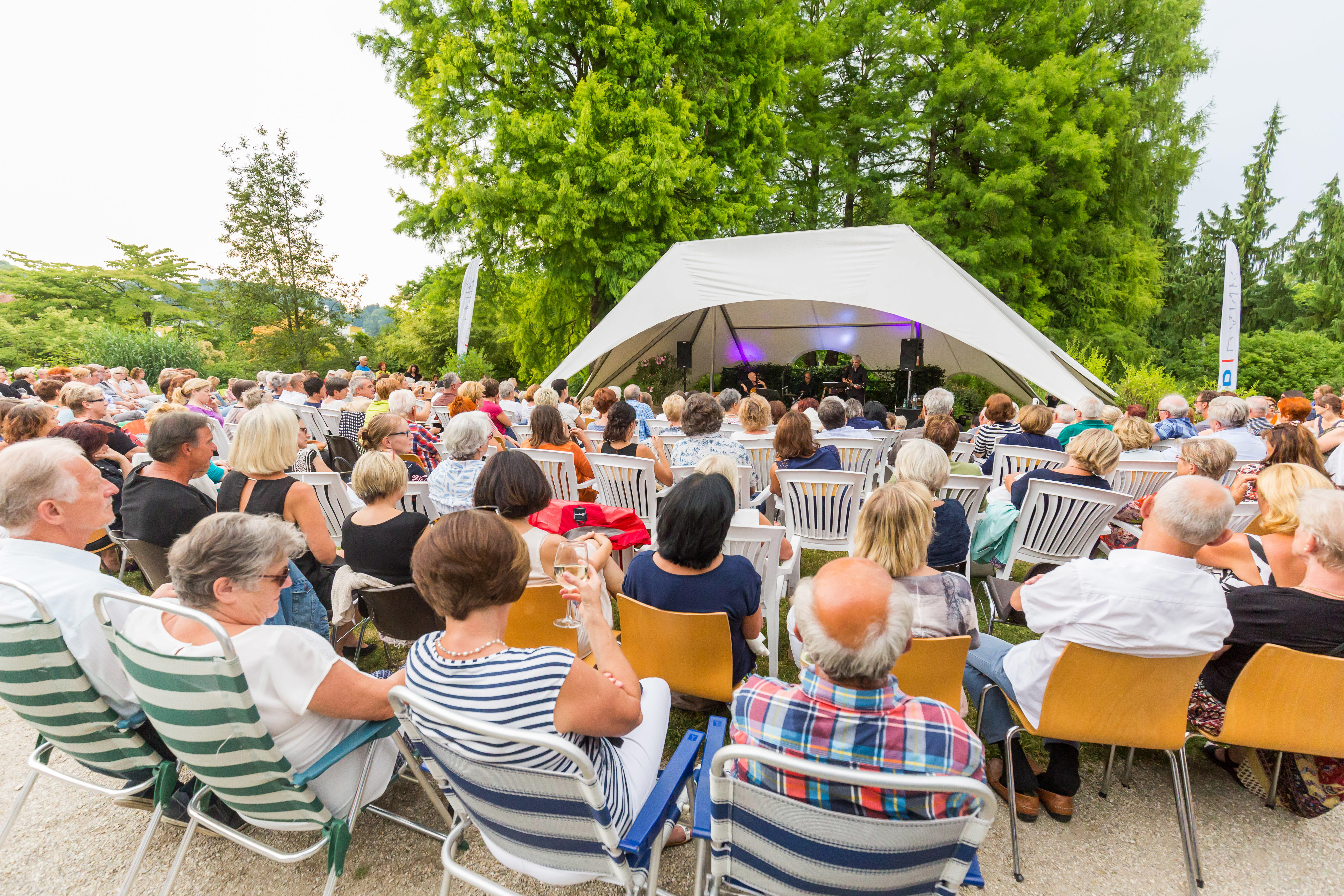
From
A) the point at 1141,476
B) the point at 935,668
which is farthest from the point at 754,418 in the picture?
the point at 935,668

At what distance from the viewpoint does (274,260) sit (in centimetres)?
2281

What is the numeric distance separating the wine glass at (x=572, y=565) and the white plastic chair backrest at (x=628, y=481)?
188cm

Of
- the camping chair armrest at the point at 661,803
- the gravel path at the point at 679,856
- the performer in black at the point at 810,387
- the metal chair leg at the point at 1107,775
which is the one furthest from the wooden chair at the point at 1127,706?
the performer in black at the point at 810,387

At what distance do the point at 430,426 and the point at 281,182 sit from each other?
2219 cm

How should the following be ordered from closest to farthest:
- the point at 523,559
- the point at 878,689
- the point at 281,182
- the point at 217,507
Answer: the point at 878,689 → the point at 523,559 → the point at 217,507 → the point at 281,182

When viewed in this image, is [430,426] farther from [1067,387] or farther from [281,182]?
[281,182]

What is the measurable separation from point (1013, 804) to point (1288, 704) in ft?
2.84

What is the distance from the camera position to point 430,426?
6449 mm

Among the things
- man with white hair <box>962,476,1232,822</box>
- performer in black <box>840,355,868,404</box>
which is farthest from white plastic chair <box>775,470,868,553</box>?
performer in black <box>840,355,868,404</box>

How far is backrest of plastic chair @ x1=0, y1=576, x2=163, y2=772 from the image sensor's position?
1435 millimetres

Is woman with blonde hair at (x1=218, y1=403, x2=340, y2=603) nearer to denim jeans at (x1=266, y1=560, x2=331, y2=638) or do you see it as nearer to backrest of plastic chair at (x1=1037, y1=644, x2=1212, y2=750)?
denim jeans at (x1=266, y1=560, x2=331, y2=638)

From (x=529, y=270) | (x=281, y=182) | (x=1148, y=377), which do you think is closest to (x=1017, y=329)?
(x=1148, y=377)

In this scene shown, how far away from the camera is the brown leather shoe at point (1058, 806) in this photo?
2.06 metres

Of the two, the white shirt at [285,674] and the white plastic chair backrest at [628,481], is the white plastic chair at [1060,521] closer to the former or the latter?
the white plastic chair backrest at [628,481]
